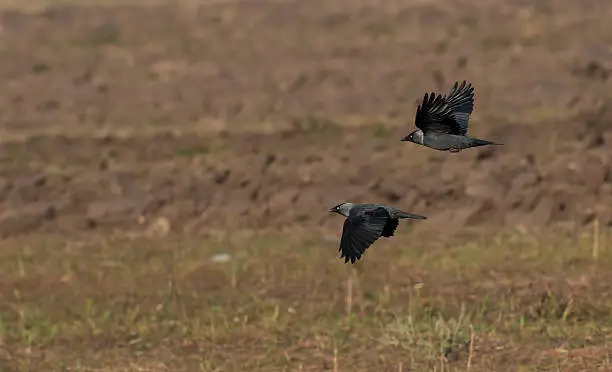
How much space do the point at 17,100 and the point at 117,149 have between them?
4556mm

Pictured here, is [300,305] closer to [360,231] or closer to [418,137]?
[418,137]

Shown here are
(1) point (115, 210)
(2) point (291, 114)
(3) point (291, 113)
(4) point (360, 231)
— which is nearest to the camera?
(4) point (360, 231)

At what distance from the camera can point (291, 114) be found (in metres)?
20.0

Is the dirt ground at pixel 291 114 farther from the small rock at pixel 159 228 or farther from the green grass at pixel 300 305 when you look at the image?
the green grass at pixel 300 305

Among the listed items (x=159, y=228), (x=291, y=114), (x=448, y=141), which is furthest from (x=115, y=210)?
(x=448, y=141)

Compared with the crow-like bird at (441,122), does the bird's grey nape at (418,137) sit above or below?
below

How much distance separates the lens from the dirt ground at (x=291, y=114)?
598 inches

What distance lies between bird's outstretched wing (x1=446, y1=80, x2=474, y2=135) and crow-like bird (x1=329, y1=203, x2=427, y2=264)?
54 centimetres

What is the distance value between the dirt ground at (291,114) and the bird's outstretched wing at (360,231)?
335 inches

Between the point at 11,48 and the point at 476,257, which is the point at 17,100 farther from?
the point at 476,257

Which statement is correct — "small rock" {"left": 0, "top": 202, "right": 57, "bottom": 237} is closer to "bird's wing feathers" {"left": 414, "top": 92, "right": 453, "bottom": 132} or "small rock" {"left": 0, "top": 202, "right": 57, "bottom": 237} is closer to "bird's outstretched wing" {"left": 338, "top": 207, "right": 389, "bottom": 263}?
"bird's wing feathers" {"left": 414, "top": 92, "right": 453, "bottom": 132}

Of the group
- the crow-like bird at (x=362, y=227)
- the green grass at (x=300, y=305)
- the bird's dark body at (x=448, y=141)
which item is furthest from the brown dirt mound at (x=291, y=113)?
the crow-like bird at (x=362, y=227)

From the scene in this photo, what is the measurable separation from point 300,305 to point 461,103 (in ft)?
16.9

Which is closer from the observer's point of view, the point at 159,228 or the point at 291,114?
the point at 159,228
